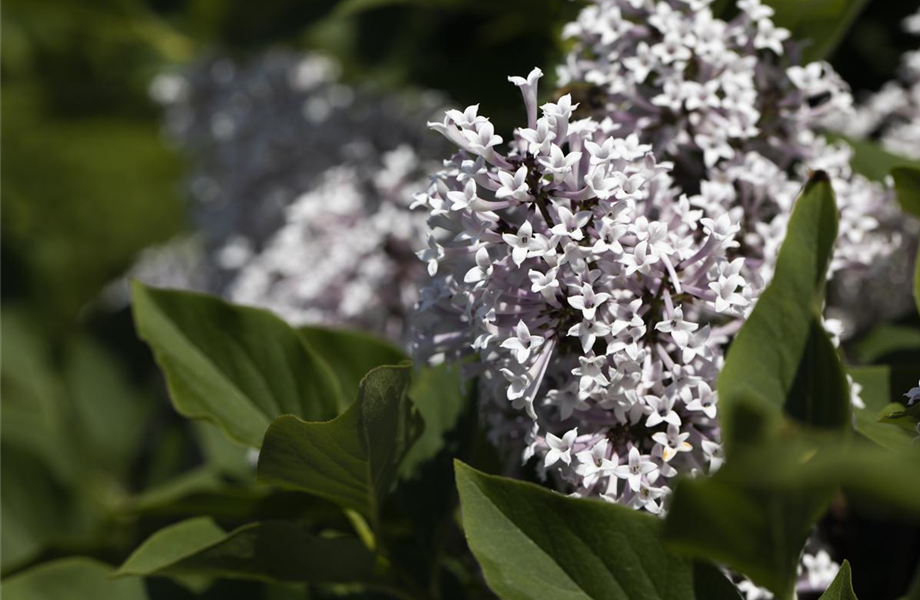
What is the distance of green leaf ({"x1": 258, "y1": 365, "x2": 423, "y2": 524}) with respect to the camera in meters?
0.51

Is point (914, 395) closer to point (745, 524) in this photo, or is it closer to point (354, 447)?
point (745, 524)

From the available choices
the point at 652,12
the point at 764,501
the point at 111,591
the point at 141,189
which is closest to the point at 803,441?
the point at 764,501

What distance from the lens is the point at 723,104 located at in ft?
2.09

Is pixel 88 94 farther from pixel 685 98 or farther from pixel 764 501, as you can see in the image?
pixel 764 501

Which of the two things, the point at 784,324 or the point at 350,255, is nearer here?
the point at 784,324

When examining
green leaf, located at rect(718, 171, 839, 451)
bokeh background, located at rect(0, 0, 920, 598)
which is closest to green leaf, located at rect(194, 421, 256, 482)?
bokeh background, located at rect(0, 0, 920, 598)

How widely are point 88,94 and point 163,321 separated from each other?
64.4 inches

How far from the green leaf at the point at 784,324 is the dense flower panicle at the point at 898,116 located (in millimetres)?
376

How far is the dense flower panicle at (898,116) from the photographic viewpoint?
2.83ft

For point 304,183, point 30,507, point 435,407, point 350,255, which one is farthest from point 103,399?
point 435,407

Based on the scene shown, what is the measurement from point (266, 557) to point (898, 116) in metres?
0.70

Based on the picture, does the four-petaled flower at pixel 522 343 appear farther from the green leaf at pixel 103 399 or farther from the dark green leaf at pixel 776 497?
the green leaf at pixel 103 399

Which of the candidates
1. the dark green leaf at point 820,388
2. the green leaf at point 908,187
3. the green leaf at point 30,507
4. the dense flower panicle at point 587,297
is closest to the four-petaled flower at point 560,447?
the dense flower panicle at point 587,297

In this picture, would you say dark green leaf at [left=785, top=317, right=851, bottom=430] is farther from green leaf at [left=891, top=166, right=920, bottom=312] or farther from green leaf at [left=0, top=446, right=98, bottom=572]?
green leaf at [left=0, top=446, right=98, bottom=572]
